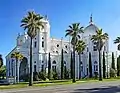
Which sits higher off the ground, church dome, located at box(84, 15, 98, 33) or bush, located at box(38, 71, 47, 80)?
church dome, located at box(84, 15, 98, 33)

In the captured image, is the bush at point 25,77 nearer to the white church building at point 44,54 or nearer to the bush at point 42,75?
the white church building at point 44,54

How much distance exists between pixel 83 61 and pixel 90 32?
13.1m

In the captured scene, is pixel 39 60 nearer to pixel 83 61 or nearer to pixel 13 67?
pixel 13 67

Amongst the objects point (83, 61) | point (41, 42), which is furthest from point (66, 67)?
point (41, 42)

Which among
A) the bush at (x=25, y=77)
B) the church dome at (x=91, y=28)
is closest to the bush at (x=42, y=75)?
the bush at (x=25, y=77)

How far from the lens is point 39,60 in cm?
9750

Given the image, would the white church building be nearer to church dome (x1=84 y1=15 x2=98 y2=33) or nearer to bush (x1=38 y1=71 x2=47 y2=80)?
church dome (x1=84 y1=15 x2=98 y2=33)

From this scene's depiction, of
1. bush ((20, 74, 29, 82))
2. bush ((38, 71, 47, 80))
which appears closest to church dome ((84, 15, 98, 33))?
bush ((38, 71, 47, 80))

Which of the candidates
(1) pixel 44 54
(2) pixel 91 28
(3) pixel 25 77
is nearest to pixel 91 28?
(2) pixel 91 28

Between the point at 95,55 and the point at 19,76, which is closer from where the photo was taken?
the point at 19,76

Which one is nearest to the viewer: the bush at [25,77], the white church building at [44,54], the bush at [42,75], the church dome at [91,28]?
the bush at [42,75]

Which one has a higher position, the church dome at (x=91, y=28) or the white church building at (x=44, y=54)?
the church dome at (x=91, y=28)

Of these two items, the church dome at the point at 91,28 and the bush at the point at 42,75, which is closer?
the bush at the point at 42,75

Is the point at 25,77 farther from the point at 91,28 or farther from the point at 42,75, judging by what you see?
the point at 91,28
